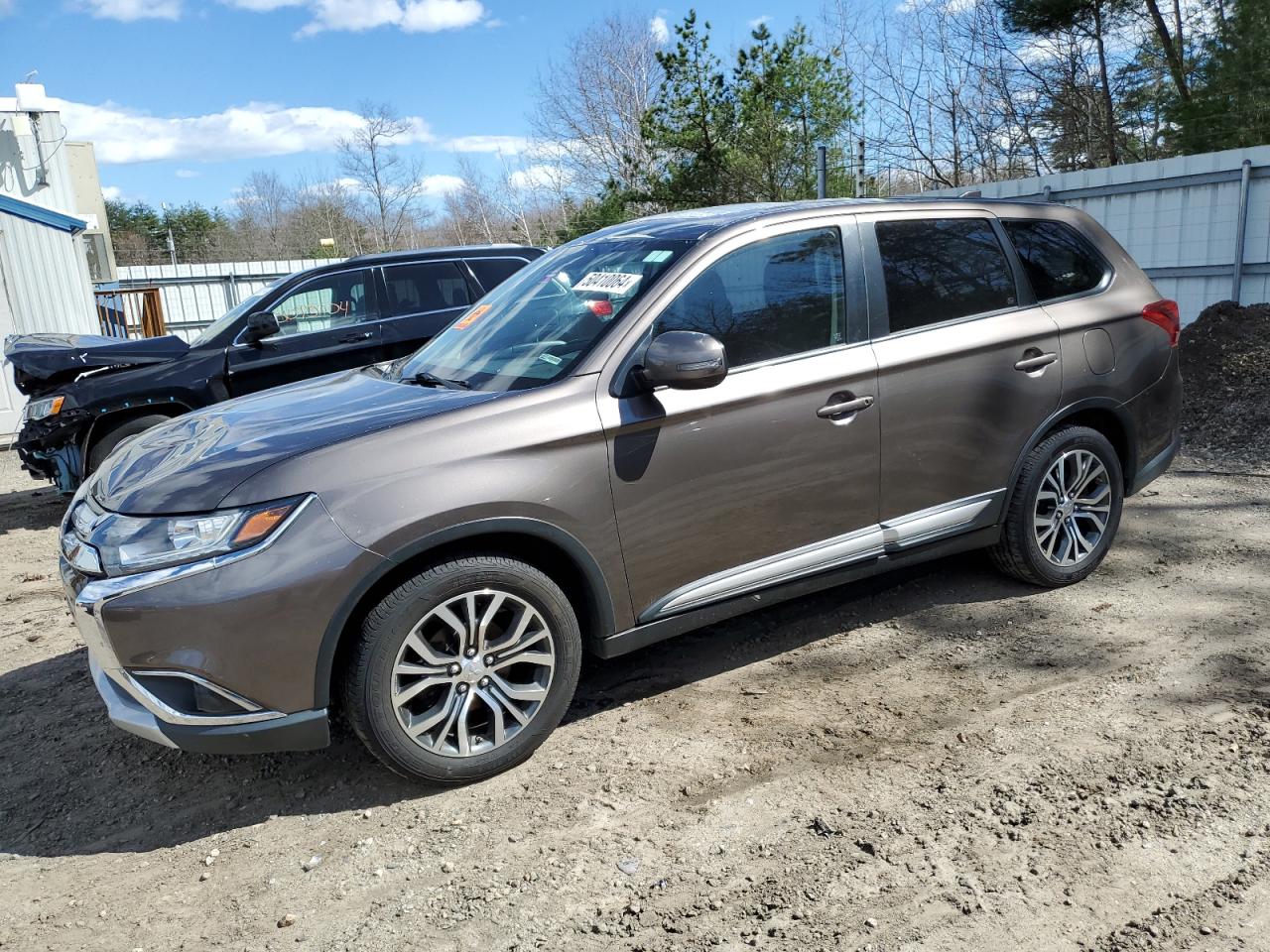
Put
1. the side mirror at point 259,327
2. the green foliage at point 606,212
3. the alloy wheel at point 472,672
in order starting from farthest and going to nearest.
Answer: the green foliage at point 606,212 → the side mirror at point 259,327 → the alloy wheel at point 472,672

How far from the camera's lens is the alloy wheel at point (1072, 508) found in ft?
15.1

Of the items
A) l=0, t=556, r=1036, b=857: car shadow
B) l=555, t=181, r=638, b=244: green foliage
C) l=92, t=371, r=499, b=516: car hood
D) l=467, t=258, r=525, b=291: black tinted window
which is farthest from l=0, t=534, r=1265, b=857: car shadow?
l=555, t=181, r=638, b=244: green foliage

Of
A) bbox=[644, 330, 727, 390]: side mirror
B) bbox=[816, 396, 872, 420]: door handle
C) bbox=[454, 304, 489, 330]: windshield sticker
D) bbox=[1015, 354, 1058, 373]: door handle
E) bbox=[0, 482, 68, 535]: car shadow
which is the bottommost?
bbox=[0, 482, 68, 535]: car shadow

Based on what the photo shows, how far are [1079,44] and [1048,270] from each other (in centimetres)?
1551

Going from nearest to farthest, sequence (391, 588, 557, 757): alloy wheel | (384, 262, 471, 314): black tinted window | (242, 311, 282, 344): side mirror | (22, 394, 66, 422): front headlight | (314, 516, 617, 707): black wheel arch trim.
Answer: (314, 516, 617, 707): black wheel arch trim, (391, 588, 557, 757): alloy wheel, (22, 394, 66, 422): front headlight, (242, 311, 282, 344): side mirror, (384, 262, 471, 314): black tinted window

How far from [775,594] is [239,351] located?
5.49 m

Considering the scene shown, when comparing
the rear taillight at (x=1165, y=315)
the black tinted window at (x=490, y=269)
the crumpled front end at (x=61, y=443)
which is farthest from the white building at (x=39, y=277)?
the rear taillight at (x=1165, y=315)

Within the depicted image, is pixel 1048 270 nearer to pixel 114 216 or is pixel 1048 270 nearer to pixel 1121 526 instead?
pixel 1121 526

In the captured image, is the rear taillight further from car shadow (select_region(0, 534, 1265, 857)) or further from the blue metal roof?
the blue metal roof

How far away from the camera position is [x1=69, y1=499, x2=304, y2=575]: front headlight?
9.62 feet

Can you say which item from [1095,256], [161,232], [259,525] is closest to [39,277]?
[259,525]

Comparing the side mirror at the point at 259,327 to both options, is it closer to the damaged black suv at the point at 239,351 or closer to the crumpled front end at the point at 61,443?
the damaged black suv at the point at 239,351

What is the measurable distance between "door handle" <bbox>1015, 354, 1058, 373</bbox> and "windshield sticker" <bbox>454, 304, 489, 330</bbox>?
7.95 ft

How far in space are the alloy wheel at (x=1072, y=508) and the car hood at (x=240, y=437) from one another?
9.01 ft
